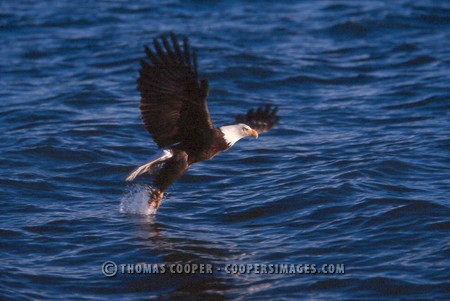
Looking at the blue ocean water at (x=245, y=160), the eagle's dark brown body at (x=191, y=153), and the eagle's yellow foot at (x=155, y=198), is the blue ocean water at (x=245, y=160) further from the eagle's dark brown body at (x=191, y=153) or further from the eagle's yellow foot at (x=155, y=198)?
the eagle's dark brown body at (x=191, y=153)

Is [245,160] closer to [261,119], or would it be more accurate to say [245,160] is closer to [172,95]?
[261,119]

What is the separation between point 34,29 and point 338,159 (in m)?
8.04

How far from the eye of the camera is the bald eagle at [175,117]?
21.6 ft

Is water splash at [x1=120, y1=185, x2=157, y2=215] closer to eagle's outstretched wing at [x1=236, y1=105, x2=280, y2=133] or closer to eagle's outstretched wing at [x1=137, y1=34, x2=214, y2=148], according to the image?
eagle's outstretched wing at [x1=137, y1=34, x2=214, y2=148]

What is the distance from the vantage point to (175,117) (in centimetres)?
696

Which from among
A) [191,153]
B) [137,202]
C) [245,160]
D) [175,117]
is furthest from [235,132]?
[245,160]

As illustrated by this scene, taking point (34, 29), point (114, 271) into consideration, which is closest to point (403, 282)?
point (114, 271)

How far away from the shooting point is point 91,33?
1511cm

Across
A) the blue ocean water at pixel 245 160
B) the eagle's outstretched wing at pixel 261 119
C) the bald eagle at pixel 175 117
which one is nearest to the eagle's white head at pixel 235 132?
the bald eagle at pixel 175 117

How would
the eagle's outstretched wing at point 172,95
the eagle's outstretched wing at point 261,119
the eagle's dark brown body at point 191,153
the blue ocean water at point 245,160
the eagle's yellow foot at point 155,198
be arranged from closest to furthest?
the blue ocean water at point 245,160 < the eagle's outstretched wing at point 172,95 < the eagle's dark brown body at point 191,153 < the eagle's yellow foot at point 155,198 < the eagle's outstretched wing at point 261,119

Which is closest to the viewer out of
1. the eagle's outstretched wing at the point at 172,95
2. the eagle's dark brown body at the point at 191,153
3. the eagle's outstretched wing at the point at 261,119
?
the eagle's outstretched wing at the point at 172,95

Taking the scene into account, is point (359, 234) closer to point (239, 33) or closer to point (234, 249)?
point (234, 249)

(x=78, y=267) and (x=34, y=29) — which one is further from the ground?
(x=34, y=29)

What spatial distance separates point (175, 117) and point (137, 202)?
1.11 meters
